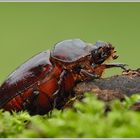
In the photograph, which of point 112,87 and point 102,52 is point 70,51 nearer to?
point 102,52

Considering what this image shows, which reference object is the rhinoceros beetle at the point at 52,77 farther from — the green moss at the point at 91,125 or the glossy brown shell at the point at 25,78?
the green moss at the point at 91,125

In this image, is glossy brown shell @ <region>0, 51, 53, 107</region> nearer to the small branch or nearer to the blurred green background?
the small branch

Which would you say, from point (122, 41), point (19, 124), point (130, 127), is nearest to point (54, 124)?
point (130, 127)

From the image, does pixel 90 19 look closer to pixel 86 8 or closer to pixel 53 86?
pixel 86 8

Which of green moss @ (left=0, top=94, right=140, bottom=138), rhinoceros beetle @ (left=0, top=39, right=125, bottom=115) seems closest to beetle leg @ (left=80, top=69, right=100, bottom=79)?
rhinoceros beetle @ (left=0, top=39, right=125, bottom=115)

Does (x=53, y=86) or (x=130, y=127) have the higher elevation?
(x=130, y=127)

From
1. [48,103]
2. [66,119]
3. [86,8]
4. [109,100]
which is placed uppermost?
[66,119]

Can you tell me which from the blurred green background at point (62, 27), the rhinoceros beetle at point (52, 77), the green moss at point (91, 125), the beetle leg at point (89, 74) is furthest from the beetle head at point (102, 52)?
the blurred green background at point (62, 27)
